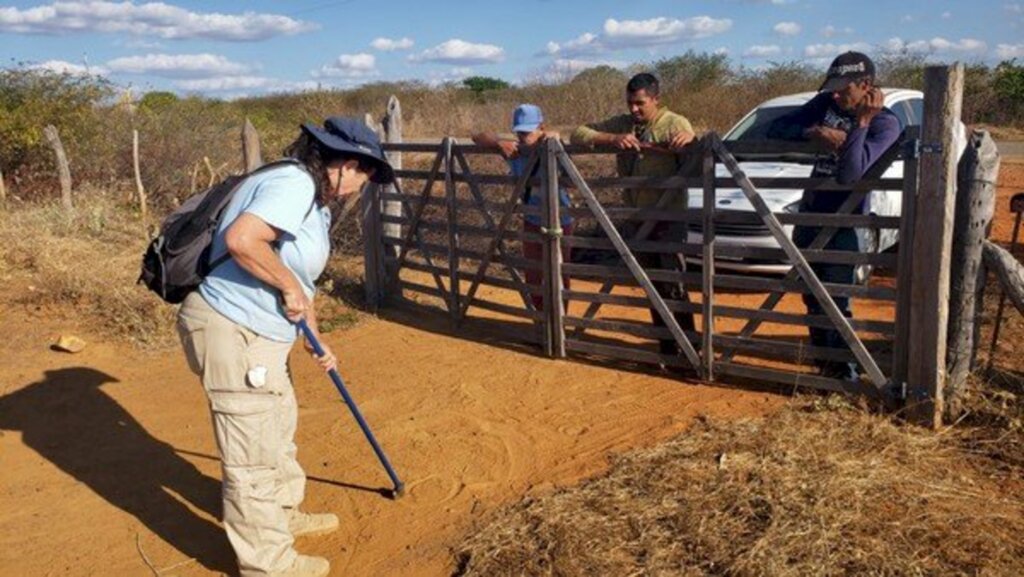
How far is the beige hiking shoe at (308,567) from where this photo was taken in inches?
142

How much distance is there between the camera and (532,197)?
21.3ft

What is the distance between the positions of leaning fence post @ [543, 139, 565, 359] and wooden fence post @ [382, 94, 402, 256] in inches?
77.9

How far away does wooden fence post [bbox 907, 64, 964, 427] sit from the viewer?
432 centimetres

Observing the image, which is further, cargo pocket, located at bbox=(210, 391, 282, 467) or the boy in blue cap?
the boy in blue cap

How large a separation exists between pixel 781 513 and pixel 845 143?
84.7 inches

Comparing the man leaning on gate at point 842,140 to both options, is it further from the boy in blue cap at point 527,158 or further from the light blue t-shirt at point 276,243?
the light blue t-shirt at point 276,243

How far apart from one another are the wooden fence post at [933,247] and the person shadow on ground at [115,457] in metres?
3.74

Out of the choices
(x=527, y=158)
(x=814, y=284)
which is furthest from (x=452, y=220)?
(x=814, y=284)

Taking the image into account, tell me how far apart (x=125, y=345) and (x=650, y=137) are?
4.76 m

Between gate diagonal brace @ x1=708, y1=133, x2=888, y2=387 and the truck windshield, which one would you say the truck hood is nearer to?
the truck windshield

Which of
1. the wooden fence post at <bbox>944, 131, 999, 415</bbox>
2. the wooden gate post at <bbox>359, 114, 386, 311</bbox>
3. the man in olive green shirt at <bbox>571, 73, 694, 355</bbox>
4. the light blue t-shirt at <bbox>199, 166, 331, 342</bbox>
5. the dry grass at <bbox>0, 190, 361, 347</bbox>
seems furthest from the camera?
the wooden gate post at <bbox>359, 114, 386, 311</bbox>

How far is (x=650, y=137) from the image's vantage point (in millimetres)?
5578

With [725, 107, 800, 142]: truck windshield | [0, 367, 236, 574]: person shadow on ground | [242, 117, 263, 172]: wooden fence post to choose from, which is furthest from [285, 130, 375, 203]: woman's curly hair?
[242, 117, 263, 172]: wooden fence post

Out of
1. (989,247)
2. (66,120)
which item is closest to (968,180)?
(989,247)
